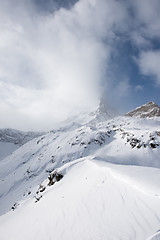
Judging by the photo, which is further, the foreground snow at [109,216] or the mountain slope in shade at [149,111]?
the mountain slope in shade at [149,111]

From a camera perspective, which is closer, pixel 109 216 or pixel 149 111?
pixel 109 216

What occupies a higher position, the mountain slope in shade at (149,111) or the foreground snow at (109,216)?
the mountain slope in shade at (149,111)

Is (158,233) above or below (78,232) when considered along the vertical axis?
above

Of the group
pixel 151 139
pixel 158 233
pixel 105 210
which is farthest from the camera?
pixel 151 139

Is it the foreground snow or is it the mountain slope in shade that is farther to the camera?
the mountain slope in shade

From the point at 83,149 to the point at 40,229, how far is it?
30.5 meters

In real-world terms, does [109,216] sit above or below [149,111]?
below

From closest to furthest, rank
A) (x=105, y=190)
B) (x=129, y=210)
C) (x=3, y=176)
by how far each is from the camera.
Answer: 1. (x=129, y=210)
2. (x=105, y=190)
3. (x=3, y=176)

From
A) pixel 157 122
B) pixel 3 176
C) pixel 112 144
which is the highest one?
pixel 157 122

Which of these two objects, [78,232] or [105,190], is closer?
[78,232]

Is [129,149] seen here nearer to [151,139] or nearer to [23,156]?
[151,139]

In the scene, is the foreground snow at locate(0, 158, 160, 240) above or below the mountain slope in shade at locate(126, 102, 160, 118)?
below

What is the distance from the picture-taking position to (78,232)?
4750mm

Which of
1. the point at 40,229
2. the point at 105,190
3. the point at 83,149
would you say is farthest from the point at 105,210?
the point at 83,149
